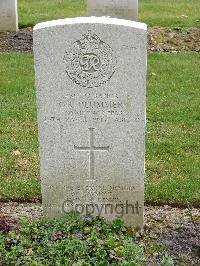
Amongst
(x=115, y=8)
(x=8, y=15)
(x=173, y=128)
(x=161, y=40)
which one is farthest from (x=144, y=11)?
(x=173, y=128)

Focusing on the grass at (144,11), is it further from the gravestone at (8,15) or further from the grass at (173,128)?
the grass at (173,128)

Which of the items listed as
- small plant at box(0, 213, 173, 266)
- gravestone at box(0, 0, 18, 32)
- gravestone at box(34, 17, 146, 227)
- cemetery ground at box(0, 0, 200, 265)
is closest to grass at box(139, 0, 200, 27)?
cemetery ground at box(0, 0, 200, 265)

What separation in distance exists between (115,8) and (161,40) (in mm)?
1300

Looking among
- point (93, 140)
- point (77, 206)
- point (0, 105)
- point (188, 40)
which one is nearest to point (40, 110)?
point (93, 140)

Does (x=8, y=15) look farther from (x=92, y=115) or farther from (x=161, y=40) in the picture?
(x=92, y=115)

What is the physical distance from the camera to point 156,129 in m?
7.48

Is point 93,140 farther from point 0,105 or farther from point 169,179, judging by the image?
point 0,105

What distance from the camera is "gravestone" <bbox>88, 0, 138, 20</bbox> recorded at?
481 inches

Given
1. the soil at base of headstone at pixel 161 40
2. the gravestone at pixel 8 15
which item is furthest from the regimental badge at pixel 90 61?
the gravestone at pixel 8 15

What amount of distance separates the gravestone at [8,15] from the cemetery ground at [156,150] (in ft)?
0.80

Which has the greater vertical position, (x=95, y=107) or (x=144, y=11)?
(x=95, y=107)

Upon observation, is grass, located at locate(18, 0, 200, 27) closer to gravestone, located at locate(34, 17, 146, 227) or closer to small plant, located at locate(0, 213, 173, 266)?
gravestone, located at locate(34, 17, 146, 227)

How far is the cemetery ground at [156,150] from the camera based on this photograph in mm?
4906

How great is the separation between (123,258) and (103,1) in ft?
28.1
